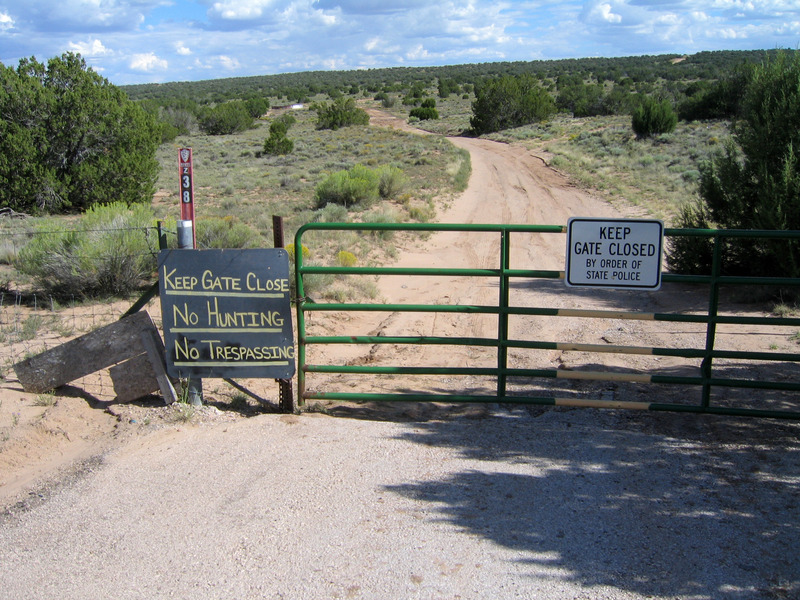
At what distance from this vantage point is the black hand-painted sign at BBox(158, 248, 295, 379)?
18.4ft

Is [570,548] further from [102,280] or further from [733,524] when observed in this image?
[102,280]

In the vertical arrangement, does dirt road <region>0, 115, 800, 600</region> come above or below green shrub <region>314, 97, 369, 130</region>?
below

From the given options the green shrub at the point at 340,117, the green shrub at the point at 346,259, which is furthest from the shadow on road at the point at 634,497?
the green shrub at the point at 340,117

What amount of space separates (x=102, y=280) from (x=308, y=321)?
3.40 m

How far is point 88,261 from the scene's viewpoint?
10117mm

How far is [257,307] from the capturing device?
18.5 ft

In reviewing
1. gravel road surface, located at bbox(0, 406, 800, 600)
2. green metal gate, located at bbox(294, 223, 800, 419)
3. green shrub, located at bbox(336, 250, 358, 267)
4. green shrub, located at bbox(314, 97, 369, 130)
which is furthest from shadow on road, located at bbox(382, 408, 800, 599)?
green shrub, located at bbox(314, 97, 369, 130)

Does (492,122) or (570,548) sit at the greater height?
(492,122)

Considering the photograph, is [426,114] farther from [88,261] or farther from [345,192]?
[88,261]

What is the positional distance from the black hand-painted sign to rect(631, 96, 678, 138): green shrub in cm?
3527

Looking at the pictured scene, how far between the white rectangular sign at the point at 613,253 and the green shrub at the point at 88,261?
6.61 m

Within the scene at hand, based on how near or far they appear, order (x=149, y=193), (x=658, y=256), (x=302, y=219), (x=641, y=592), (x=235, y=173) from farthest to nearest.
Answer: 1. (x=235, y=173)
2. (x=149, y=193)
3. (x=302, y=219)
4. (x=658, y=256)
5. (x=641, y=592)

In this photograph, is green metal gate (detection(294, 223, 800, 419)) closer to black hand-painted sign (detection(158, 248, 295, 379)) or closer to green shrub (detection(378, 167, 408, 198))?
black hand-painted sign (detection(158, 248, 295, 379))

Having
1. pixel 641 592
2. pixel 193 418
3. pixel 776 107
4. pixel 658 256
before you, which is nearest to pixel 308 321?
pixel 193 418
